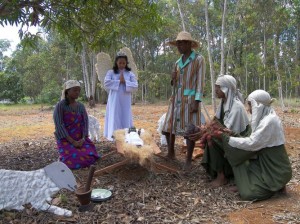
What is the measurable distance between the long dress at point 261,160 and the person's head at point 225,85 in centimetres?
58

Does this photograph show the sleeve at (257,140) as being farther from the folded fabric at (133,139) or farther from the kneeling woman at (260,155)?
the folded fabric at (133,139)

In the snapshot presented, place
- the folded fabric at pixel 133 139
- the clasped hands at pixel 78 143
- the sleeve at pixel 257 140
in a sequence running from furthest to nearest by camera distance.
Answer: the clasped hands at pixel 78 143 < the folded fabric at pixel 133 139 < the sleeve at pixel 257 140

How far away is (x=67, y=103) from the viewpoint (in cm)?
450

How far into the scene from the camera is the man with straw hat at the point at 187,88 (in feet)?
14.6

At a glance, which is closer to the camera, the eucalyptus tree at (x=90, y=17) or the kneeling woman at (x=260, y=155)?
the kneeling woman at (x=260, y=155)

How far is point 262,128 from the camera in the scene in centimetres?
343

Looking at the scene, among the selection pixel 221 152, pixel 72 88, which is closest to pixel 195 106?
pixel 221 152

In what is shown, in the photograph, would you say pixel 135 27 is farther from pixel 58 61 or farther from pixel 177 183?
Answer: pixel 58 61

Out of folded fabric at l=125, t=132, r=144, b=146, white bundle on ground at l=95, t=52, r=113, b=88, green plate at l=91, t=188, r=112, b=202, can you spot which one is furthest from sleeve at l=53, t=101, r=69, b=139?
white bundle on ground at l=95, t=52, r=113, b=88

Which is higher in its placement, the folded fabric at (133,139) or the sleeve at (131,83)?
the sleeve at (131,83)

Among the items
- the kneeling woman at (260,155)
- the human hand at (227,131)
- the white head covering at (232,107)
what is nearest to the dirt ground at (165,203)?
the kneeling woman at (260,155)

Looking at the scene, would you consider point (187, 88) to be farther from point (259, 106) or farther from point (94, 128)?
point (94, 128)

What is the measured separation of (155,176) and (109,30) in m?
2.58

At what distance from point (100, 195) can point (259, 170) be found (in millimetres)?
1777
